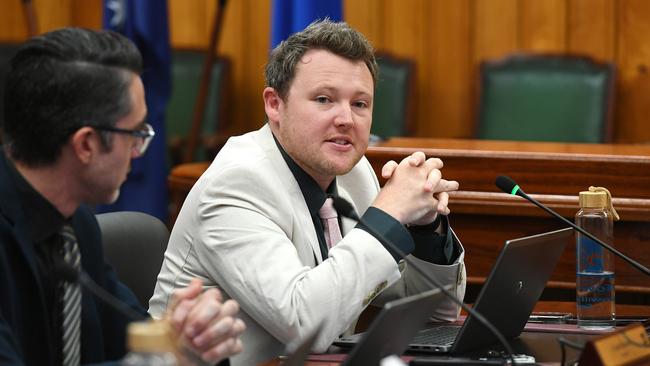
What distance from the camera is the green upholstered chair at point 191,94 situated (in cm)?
575

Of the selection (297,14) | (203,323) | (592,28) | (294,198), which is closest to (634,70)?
(592,28)

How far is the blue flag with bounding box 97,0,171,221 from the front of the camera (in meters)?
5.00

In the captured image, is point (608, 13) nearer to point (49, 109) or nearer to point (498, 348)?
point (498, 348)

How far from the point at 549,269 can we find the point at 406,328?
1.88 feet

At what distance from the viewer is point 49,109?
1.71 meters

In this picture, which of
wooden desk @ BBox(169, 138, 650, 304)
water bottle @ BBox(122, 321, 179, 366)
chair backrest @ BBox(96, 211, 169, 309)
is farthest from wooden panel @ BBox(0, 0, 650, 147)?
water bottle @ BBox(122, 321, 179, 366)

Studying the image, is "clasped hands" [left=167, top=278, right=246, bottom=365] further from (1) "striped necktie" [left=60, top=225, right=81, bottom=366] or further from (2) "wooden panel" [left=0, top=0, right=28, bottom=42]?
(2) "wooden panel" [left=0, top=0, right=28, bottom=42]

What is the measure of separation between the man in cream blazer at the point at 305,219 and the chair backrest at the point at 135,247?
0.07 m

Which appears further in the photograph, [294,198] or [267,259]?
[294,198]

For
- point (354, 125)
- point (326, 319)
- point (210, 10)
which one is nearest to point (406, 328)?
point (326, 319)

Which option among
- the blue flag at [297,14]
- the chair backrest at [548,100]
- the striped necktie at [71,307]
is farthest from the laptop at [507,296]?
the chair backrest at [548,100]

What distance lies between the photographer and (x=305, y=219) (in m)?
2.38

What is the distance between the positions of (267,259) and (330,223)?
32 centimetres

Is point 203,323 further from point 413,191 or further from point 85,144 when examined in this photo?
point 413,191
